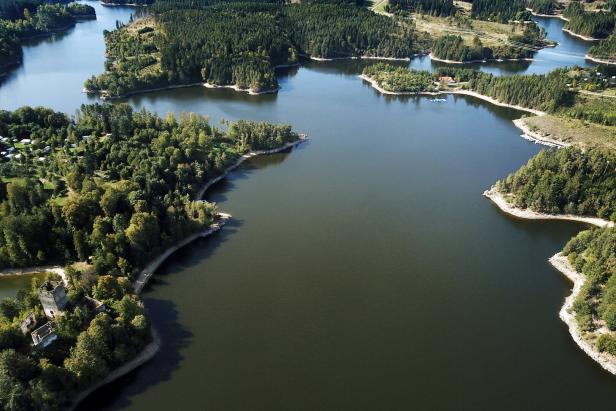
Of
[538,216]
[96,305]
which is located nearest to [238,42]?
[538,216]

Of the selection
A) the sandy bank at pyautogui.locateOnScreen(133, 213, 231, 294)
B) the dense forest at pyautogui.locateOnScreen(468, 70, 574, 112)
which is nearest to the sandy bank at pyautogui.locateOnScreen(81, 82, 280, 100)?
the dense forest at pyautogui.locateOnScreen(468, 70, 574, 112)

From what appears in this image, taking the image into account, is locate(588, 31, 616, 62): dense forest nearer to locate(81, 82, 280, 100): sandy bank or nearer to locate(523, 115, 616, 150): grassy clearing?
locate(523, 115, 616, 150): grassy clearing

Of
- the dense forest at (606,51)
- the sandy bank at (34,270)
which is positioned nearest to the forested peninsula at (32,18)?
the sandy bank at (34,270)

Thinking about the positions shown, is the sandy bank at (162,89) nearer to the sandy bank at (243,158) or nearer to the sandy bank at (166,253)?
the sandy bank at (243,158)

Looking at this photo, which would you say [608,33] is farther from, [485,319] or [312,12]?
[485,319]

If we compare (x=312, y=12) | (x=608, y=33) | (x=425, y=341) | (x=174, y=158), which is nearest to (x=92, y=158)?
(x=174, y=158)
